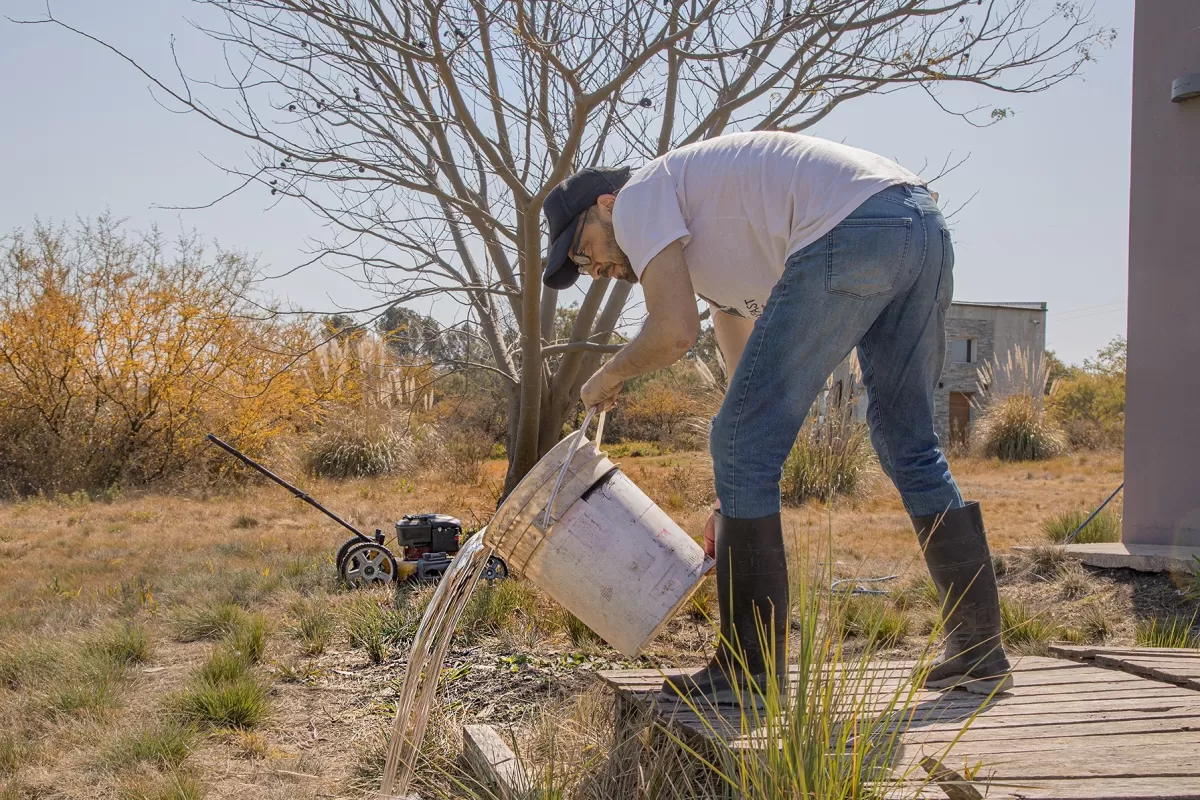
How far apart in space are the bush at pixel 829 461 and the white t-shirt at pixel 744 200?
7555mm

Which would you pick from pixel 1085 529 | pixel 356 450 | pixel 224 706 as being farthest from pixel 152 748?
pixel 356 450

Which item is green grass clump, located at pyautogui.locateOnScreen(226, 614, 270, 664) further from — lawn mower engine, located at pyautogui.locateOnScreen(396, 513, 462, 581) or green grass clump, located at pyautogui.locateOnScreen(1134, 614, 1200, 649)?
green grass clump, located at pyautogui.locateOnScreen(1134, 614, 1200, 649)

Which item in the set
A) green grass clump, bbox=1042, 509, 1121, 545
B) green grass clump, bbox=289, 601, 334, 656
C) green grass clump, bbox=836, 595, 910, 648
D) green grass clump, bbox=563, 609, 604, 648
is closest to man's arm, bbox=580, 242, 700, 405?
green grass clump, bbox=563, 609, 604, 648

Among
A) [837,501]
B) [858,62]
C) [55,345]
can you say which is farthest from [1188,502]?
[55,345]

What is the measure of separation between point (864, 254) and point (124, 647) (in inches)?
122

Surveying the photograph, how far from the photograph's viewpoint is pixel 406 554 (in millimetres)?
5129

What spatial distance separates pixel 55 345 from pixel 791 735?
1134 centimetres

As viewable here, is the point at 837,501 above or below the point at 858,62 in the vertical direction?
below

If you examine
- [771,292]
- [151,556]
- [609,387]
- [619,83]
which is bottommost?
[151,556]

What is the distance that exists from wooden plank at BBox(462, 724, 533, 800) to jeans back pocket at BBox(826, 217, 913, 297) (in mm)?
1307

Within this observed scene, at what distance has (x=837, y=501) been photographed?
9.61 meters

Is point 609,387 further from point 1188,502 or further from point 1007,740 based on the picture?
point 1188,502

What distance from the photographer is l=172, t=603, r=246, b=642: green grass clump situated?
409 cm

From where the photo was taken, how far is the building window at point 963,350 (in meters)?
29.7
